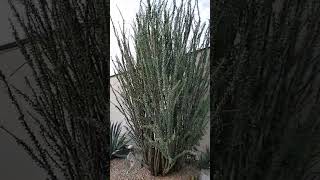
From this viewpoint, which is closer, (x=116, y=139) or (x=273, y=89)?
(x=273, y=89)

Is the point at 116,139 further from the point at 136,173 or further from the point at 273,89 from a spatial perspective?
the point at 273,89

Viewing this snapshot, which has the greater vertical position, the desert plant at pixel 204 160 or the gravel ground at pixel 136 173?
the desert plant at pixel 204 160

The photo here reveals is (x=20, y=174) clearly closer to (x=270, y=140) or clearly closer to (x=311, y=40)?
(x=270, y=140)

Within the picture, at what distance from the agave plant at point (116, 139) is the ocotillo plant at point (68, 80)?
0.05 meters

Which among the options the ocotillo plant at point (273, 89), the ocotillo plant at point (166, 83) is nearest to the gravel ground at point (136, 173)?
the ocotillo plant at point (166, 83)

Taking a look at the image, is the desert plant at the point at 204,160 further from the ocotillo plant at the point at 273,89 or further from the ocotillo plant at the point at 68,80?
the ocotillo plant at the point at 68,80

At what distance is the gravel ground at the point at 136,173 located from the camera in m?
1.17

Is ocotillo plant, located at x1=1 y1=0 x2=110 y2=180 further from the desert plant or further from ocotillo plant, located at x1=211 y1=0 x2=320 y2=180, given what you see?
ocotillo plant, located at x1=211 y1=0 x2=320 y2=180

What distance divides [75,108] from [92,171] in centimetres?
21

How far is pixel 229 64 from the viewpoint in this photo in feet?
3.70

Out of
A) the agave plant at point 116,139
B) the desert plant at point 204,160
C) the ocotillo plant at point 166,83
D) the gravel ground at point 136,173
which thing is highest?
the ocotillo plant at point 166,83

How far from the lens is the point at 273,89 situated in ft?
3.61

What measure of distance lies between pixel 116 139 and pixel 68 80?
26 cm

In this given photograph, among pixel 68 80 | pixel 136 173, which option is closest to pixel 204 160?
pixel 136 173
